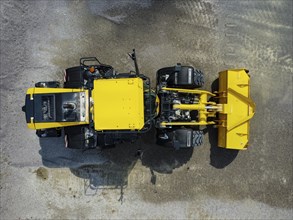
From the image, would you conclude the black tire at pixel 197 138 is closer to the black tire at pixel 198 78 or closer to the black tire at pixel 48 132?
the black tire at pixel 198 78

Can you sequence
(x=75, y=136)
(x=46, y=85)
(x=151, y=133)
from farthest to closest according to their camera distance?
(x=151, y=133)
(x=46, y=85)
(x=75, y=136)

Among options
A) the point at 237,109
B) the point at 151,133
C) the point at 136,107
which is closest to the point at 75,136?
the point at 136,107

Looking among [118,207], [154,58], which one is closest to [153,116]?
[154,58]

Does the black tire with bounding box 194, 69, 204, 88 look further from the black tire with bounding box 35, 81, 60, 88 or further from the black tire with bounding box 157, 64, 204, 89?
the black tire with bounding box 35, 81, 60, 88

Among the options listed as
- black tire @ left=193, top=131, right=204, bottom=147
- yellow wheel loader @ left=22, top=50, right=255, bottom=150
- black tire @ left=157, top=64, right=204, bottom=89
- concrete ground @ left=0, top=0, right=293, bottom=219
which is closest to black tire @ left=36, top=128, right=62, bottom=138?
yellow wheel loader @ left=22, top=50, right=255, bottom=150

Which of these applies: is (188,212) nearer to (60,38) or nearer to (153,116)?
(153,116)

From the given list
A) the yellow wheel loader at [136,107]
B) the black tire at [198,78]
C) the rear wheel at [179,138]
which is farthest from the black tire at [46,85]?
the black tire at [198,78]

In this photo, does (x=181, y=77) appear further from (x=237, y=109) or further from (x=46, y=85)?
(x=46, y=85)
